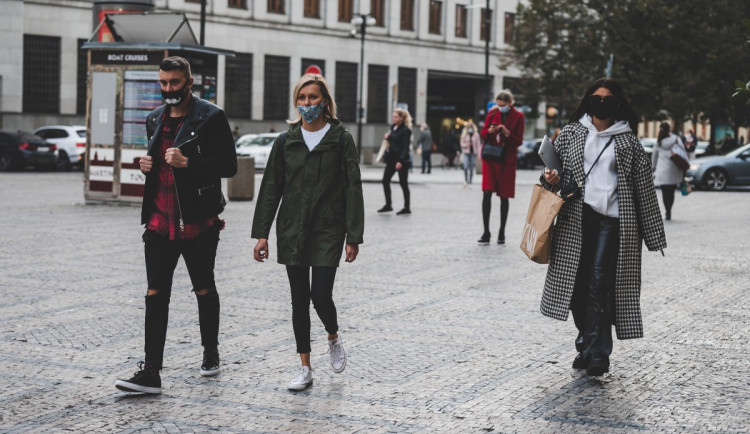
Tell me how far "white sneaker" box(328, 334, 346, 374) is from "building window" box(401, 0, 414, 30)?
58313 millimetres

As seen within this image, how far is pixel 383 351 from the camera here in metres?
7.62

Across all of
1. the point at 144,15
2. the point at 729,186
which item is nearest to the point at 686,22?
the point at 729,186

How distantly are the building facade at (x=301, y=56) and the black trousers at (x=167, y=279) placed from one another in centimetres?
3988

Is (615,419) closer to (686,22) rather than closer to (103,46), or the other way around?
(103,46)

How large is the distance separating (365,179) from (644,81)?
19.3 m

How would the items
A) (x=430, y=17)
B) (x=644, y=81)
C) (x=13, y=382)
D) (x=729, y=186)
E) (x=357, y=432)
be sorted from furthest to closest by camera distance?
(x=430, y=17), (x=644, y=81), (x=729, y=186), (x=13, y=382), (x=357, y=432)

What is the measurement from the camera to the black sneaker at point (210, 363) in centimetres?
676

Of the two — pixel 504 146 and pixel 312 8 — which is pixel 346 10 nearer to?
pixel 312 8

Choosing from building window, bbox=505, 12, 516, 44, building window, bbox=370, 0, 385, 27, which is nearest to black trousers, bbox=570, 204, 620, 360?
building window, bbox=370, 0, 385, 27

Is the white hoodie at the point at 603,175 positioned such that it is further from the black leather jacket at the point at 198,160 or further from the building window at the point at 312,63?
the building window at the point at 312,63

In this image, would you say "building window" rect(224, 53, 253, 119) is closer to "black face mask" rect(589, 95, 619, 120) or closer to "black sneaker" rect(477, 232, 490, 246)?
"black sneaker" rect(477, 232, 490, 246)

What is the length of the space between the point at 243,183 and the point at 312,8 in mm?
37290

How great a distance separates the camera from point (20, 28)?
47.0 m

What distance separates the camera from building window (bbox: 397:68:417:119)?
6419cm
